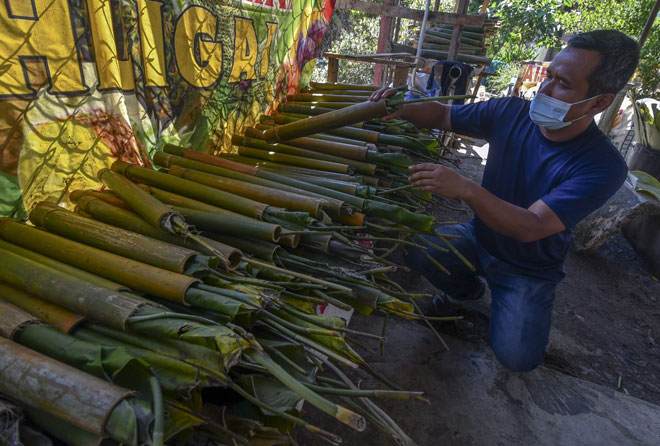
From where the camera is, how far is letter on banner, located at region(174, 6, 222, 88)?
2.15 meters

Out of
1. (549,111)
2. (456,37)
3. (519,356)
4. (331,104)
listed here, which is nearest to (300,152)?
(331,104)

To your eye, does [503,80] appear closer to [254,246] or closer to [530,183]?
[530,183]

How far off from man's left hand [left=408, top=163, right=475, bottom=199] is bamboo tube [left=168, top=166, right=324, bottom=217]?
0.52 metres

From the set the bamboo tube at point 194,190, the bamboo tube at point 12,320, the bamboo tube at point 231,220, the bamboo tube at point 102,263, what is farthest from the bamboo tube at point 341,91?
the bamboo tube at point 12,320

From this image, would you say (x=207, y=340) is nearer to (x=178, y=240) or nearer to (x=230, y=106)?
(x=178, y=240)

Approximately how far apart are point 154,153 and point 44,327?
1.36 m

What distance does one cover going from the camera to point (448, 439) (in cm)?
200

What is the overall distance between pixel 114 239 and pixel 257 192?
0.67 metres

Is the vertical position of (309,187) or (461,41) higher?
(461,41)

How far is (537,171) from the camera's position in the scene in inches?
88.7

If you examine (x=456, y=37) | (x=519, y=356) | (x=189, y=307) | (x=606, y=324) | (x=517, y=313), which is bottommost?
(x=606, y=324)

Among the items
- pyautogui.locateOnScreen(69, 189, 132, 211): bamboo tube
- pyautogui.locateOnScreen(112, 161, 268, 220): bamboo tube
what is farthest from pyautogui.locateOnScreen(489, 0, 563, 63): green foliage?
pyautogui.locateOnScreen(69, 189, 132, 211): bamboo tube

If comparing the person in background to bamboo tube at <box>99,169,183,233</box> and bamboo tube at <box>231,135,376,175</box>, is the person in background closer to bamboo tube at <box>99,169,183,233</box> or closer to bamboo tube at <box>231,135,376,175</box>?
bamboo tube at <box>231,135,376,175</box>

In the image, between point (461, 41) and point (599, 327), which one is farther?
point (461, 41)
